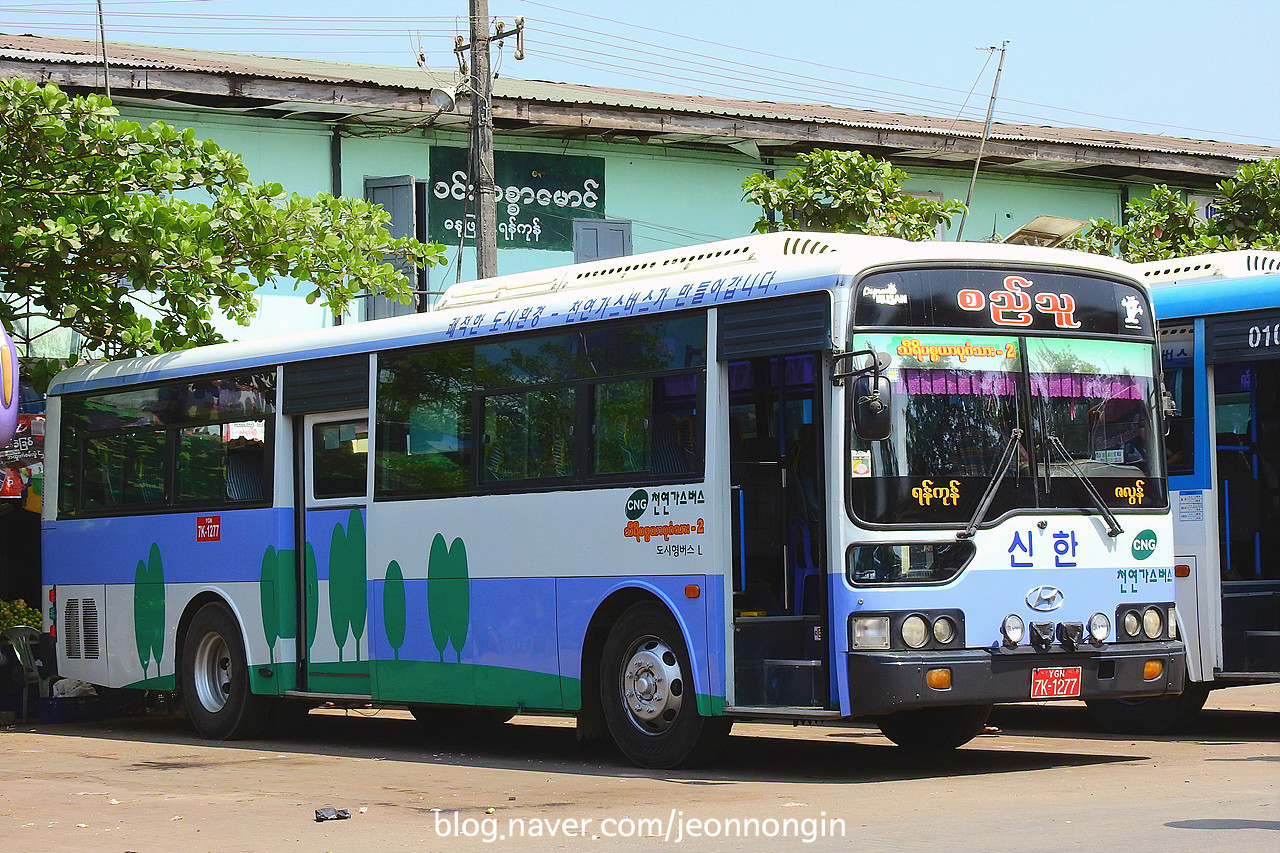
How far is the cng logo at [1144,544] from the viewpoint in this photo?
11.0 meters

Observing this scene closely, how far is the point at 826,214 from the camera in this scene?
2341cm

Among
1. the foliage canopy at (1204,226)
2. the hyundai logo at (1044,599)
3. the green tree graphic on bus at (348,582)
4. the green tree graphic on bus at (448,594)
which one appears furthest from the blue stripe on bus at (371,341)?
the foliage canopy at (1204,226)

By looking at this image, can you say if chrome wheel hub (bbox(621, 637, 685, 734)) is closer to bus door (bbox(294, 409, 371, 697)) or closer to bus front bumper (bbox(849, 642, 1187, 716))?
bus front bumper (bbox(849, 642, 1187, 716))

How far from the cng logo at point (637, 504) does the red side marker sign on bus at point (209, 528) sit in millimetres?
4818

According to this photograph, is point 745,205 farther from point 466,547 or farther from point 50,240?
point 466,547

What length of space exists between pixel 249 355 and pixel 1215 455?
294 inches

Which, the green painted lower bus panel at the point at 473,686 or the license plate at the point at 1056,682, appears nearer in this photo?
the license plate at the point at 1056,682

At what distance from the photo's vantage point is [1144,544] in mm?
10992

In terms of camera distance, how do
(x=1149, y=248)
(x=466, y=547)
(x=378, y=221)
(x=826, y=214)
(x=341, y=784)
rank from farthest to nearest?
(x=1149, y=248)
(x=826, y=214)
(x=378, y=221)
(x=466, y=547)
(x=341, y=784)

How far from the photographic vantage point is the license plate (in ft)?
34.2

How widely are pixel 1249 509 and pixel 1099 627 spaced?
2557 millimetres

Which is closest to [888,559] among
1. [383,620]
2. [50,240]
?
[383,620]

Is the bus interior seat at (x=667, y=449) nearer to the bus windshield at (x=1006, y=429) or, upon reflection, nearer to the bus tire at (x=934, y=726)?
the bus windshield at (x=1006, y=429)

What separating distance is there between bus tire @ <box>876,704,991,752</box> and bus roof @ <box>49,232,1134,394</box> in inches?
123
